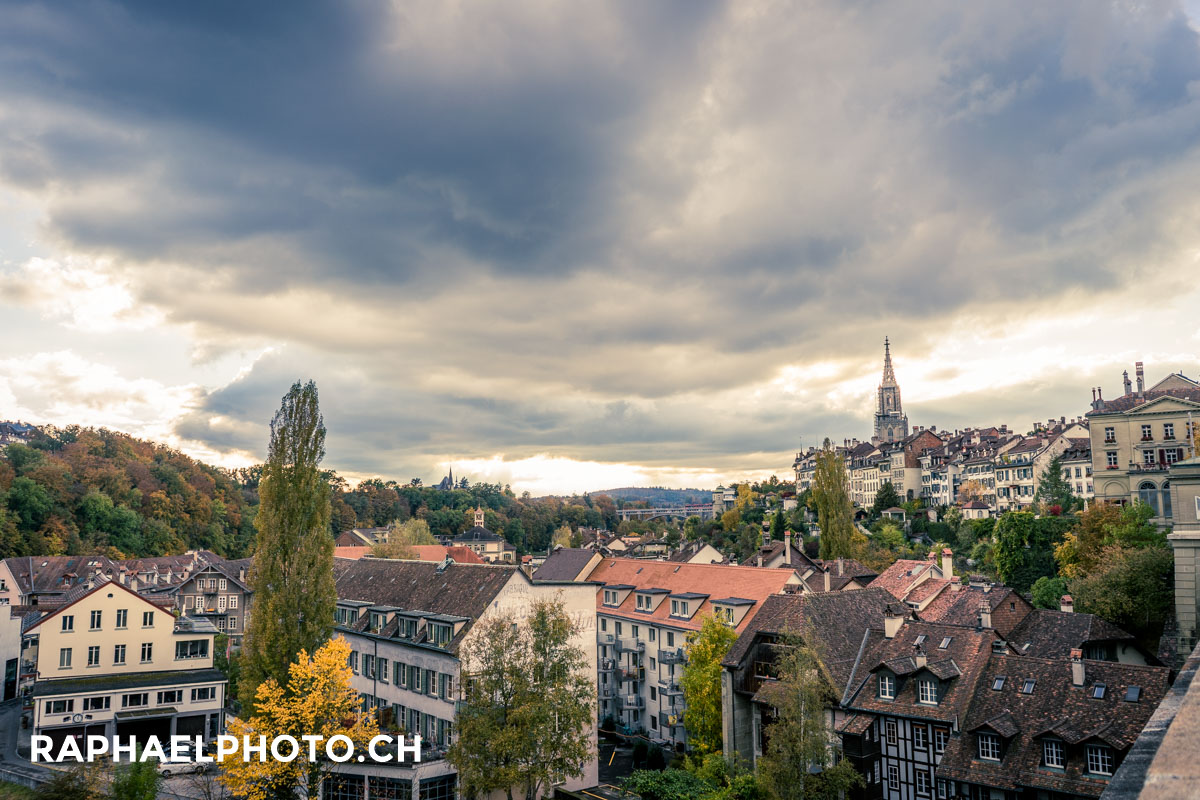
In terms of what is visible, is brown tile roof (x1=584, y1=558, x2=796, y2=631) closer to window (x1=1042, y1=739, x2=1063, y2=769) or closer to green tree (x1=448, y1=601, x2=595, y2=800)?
green tree (x1=448, y1=601, x2=595, y2=800)

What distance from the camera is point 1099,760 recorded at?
29.5 m

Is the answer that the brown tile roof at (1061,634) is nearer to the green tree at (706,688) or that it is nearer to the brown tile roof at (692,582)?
the brown tile roof at (692,582)

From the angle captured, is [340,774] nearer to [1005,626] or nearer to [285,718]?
[285,718]

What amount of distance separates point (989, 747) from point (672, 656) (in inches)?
988

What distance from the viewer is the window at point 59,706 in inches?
1873

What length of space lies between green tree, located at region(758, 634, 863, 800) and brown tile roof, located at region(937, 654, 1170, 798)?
4594 millimetres

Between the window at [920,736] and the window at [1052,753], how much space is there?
4972mm

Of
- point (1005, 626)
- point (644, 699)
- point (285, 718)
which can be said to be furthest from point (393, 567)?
point (1005, 626)

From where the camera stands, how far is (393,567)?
193ft

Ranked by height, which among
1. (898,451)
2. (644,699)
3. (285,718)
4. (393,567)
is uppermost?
(898,451)

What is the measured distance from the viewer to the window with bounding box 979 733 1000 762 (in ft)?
105

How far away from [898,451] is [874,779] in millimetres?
123543

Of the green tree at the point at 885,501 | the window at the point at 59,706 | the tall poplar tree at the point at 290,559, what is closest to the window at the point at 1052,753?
the tall poplar tree at the point at 290,559

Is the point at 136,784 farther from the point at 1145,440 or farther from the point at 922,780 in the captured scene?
the point at 1145,440
